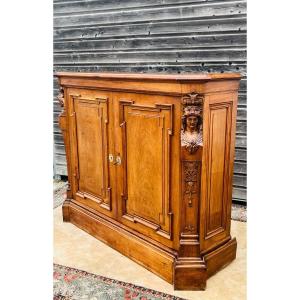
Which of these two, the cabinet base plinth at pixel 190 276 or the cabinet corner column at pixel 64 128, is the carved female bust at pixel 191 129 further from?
the cabinet corner column at pixel 64 128

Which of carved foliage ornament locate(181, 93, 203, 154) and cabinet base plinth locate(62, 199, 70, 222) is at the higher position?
carved foliage ornament locate(181, 93, 203, 154)

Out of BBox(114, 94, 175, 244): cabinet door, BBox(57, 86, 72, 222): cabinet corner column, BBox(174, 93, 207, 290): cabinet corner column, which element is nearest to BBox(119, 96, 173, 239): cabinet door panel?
BBox(114, 94, 175, 244): cabinet door

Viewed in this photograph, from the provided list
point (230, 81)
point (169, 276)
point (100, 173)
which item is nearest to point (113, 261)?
point (169, 276)

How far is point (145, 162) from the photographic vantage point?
9.19ft

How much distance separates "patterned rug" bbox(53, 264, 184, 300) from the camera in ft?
8.32

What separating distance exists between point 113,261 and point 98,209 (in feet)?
1.96

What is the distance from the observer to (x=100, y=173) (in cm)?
334

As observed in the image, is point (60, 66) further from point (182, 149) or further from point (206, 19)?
point (182, 149)

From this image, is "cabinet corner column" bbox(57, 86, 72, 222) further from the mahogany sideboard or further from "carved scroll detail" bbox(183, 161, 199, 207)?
"carved scroll detail" bbox(183, 161, 199, 207)

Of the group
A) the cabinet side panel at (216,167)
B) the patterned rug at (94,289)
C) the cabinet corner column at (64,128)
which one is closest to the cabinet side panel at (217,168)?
the cabinet side panel at (216,167)

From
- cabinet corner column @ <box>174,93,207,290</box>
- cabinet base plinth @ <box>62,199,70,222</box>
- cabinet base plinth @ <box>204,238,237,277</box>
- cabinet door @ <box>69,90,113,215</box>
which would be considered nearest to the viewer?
cabinet corner column @ <box>174,93,207,290</box>

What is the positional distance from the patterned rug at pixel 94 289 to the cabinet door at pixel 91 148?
0.70 metres

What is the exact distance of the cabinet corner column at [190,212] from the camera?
2.43 meters

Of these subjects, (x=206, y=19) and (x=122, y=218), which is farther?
(x=206, y=19)
